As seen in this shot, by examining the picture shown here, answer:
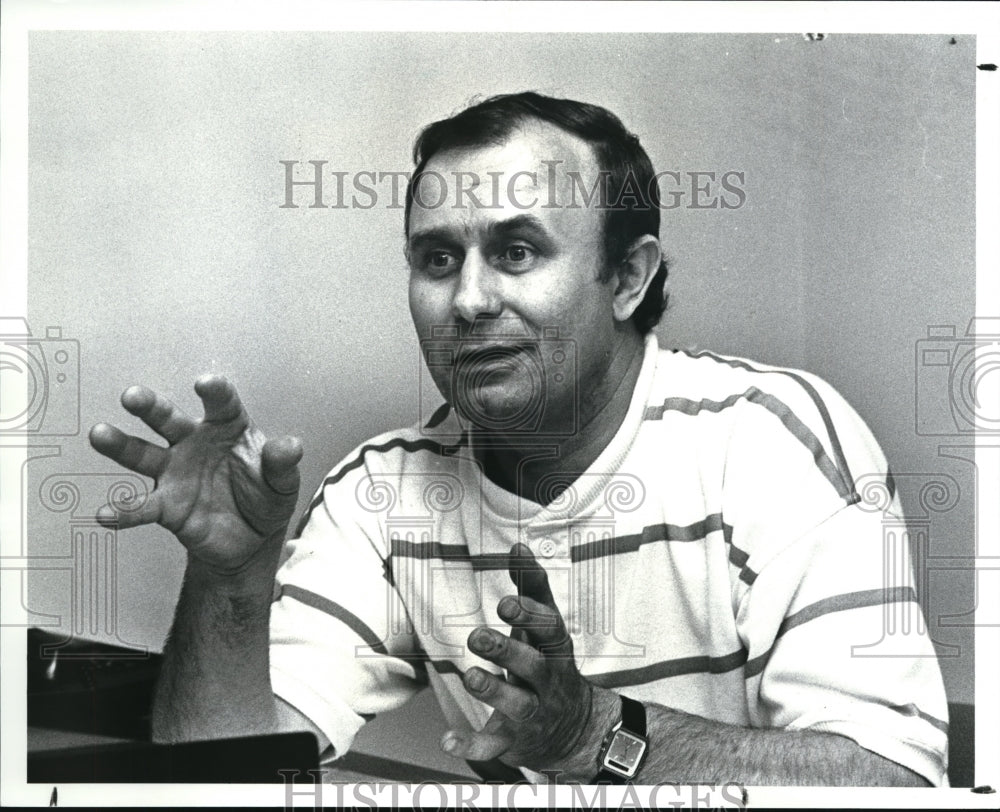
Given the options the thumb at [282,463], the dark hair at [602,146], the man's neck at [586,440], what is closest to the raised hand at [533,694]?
the man's neck at [586,440]

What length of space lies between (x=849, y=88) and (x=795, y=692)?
1.01 meters

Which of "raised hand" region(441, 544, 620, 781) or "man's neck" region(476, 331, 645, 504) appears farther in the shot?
"man's neck" region(476, 331, 645, 504)

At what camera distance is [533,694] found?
6.55ft

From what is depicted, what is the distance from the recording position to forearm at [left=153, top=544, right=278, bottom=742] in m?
2.09

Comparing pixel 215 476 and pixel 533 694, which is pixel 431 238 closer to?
pixel 215 476

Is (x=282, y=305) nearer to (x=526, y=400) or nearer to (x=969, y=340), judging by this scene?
(x=526, y=400)

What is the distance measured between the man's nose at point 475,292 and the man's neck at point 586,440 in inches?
8.6

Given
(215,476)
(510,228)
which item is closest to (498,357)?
(510,228)

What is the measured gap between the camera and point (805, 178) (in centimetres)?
212

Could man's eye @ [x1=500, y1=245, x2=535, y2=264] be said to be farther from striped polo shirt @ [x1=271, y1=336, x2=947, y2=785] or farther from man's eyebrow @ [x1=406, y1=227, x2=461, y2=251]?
striped polo shirt @ [x1=271, y1=336, x2=947, y2=785]

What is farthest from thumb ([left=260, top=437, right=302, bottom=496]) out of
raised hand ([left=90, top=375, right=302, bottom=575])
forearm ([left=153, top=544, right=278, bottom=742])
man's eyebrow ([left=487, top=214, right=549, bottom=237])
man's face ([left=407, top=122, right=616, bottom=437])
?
man's eyebrow ([left=487, top=214, right=549, bottom=237])

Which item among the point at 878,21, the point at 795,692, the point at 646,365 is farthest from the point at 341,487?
the point at 878,21

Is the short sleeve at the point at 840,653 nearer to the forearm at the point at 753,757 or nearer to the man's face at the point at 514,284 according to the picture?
the forearm at the point at 753,757

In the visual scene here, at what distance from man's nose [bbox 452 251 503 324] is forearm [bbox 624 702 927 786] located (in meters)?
0.70
